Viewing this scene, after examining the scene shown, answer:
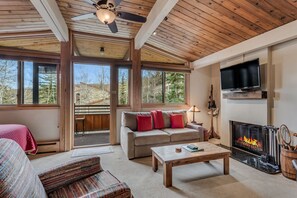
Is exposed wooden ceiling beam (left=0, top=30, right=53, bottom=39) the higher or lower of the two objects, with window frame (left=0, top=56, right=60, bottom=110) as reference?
higher

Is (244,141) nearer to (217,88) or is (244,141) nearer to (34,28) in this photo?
(217,88)

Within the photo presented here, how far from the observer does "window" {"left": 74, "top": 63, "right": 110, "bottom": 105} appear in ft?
16.7

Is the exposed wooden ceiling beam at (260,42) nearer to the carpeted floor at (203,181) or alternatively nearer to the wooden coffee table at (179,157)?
the wooden coffee table at (179,157)

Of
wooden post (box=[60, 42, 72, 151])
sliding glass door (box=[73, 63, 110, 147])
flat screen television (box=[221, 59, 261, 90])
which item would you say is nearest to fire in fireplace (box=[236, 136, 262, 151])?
flat screen television (box=[221, 59, 261, 90])

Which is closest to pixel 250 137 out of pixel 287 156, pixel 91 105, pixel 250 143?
pixel 250 143

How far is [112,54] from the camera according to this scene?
4.88 metres

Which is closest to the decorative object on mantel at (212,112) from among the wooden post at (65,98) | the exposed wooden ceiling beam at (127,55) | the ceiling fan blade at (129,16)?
the exposed wooden ceiling beam at (127,55)

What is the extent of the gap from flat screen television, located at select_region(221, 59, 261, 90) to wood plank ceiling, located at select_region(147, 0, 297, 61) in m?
0.56

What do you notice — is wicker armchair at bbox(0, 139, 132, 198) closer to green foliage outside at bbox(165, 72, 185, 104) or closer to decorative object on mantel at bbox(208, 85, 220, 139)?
green foliage outside at bbox(165, 72, 185, 104)

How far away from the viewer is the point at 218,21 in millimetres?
3252

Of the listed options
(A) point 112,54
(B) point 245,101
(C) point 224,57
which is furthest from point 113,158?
(C) point 224,57

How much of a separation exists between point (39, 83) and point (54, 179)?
10.7 ft

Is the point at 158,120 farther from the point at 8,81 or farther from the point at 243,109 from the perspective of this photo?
the point at 8,81

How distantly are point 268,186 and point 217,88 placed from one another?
354 centimetres
